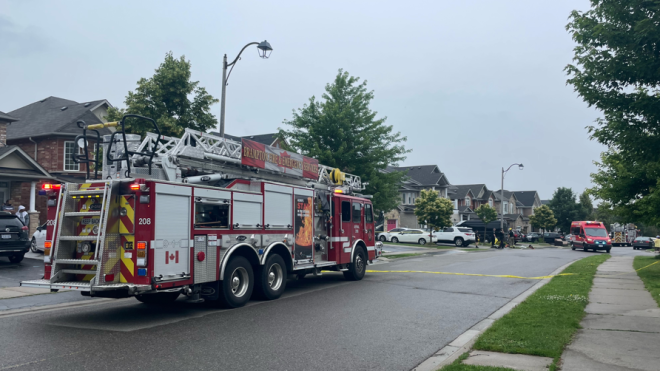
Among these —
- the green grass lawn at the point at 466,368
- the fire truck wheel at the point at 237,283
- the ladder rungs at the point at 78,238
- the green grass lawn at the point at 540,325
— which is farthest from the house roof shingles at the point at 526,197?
the green grass lawn at the point at 466,368

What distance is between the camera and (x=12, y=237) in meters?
15.3

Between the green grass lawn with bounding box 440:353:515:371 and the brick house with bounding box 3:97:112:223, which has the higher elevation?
the brick house with bounding box 3:97:112:223

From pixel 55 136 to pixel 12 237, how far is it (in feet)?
52.9

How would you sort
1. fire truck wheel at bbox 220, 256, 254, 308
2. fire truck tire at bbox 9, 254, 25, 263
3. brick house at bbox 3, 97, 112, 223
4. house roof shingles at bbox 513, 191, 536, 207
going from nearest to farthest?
fire truck wheel at bbox 220, 256, 254, 308 < fire truck tire at bbox 9, 254, 25, 263 < brick house at bbox 3, 97, 112, 223 < house roof shingles at bbox 513, 191, 536, 207

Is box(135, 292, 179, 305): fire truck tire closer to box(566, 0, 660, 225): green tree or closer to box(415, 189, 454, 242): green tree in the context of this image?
box(566, 0, 660, 225): green tree

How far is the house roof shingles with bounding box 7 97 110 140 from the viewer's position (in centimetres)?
3022

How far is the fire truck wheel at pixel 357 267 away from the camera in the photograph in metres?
14.9

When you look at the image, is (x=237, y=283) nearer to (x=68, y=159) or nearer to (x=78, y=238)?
(x=78, y=238)

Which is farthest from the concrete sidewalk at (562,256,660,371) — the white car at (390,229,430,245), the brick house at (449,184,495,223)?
the brick house at (449,184,495,223)

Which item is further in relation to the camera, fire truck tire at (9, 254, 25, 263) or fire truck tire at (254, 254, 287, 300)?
fire truck tire at (9, 254, 25, 263)

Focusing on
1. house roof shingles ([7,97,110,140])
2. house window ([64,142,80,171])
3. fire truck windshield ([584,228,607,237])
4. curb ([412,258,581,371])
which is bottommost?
curb ([412,258,581,371])

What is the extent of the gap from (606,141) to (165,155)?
8.30 meters

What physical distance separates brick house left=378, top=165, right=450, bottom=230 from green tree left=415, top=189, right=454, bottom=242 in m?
16.5

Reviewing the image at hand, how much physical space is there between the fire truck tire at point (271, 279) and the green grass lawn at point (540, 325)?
4.62 meters
